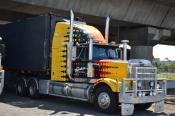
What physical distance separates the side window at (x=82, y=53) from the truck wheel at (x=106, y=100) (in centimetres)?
168

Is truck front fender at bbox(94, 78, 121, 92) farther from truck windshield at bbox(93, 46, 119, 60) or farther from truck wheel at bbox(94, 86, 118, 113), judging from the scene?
truck windshield at bbox(93, 46, 119, 60)

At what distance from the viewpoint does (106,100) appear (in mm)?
14422

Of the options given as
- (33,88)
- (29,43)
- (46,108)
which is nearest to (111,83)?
(46,108)

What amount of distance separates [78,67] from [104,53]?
119 centimetres

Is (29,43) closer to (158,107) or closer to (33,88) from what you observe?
(33,88)

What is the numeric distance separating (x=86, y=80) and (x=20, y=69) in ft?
18.9

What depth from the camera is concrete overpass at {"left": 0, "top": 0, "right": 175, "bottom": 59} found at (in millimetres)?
25312

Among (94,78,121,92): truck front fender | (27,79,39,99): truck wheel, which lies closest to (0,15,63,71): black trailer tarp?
(27,79,39,99): truck wheel

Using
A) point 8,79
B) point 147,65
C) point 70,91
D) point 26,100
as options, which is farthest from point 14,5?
point 147,65

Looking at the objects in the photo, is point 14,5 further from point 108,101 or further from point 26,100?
point 108,101

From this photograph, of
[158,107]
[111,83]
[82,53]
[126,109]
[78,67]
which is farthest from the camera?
[78,67]

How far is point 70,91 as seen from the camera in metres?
16.4

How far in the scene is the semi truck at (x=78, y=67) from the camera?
1428 centimetres

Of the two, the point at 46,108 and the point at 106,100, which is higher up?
the point at 106,100
